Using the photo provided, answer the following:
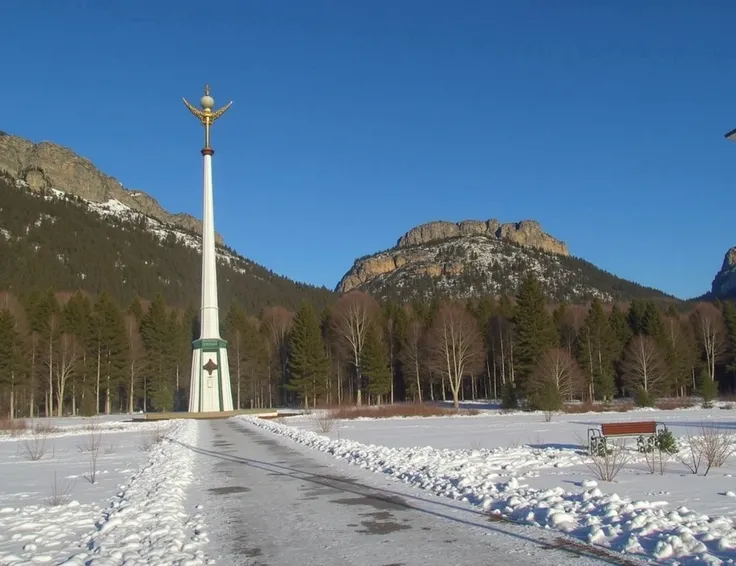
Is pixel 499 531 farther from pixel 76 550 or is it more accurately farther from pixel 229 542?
pixel 76 550

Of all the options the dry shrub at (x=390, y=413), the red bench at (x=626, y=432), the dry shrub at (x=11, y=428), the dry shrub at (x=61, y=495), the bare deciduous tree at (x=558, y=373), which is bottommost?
the dry shrub at (x=390, y=413)

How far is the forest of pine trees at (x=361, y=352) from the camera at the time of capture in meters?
52.0

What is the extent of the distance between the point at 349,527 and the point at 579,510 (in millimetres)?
2950

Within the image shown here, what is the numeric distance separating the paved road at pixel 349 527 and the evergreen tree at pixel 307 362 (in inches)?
1817

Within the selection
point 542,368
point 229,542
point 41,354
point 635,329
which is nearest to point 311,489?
point 229,542

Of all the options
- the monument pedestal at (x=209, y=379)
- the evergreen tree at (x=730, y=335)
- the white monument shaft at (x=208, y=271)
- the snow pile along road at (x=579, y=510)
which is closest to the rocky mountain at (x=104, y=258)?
the white monument shaft at (x=208, y=271)

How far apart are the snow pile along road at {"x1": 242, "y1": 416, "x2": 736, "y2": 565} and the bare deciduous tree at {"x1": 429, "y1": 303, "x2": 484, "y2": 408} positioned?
39557 millimetres

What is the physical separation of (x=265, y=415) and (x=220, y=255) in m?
139

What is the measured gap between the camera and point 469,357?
2247 inches

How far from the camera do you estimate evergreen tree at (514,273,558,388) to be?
50906 mm

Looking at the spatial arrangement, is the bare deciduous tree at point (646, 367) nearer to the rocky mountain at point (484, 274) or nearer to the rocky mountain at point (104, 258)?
the rocky mountain at point (104, 258)

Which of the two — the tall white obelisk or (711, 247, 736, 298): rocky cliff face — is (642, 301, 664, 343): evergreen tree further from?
(711, 247, 736, 298): rocky cliff face

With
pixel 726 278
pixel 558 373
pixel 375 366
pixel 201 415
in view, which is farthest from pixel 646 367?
pixel 726 278

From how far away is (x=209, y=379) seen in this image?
46.5 meters
